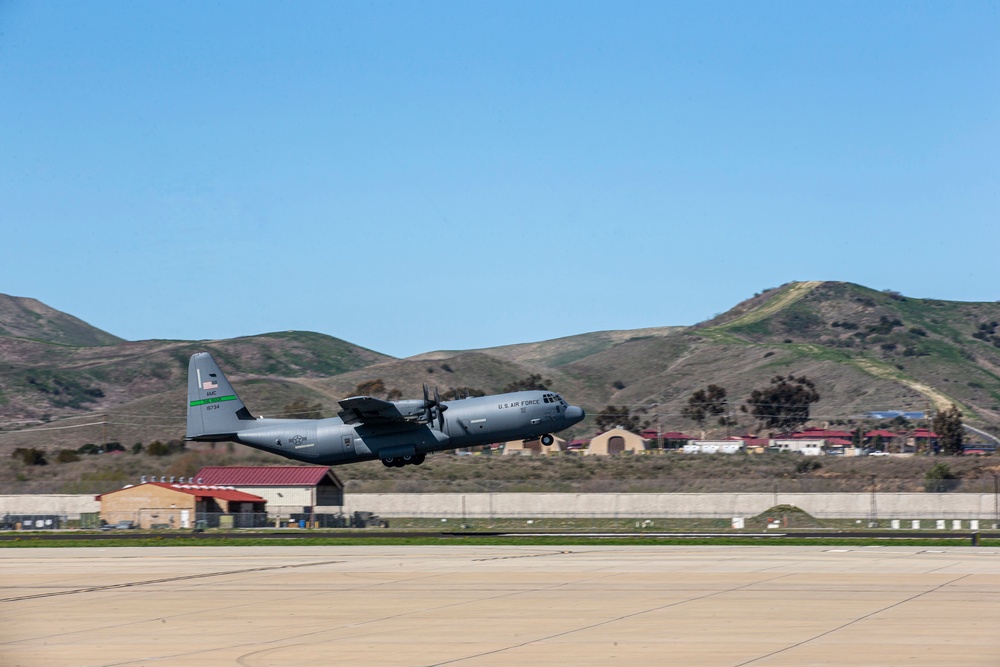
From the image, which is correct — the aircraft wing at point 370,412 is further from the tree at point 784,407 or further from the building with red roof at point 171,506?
the tree at point 784,407

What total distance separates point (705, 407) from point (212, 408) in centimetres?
13363

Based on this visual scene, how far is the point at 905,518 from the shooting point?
7831 centimetres

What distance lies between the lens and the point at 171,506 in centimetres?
7962

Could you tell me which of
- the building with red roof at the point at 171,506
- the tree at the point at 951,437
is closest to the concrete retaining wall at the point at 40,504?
the building with red roof at the point at 171,506

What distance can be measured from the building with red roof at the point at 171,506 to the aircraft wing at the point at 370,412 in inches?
829

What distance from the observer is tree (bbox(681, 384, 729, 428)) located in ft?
614

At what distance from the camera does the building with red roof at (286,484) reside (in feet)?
288

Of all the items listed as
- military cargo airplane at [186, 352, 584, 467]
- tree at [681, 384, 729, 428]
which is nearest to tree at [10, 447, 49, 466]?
military cargo airplane at [186, 352, 584, 467]

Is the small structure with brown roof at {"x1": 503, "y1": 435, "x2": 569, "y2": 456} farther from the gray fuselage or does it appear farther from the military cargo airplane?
the gray fuselage

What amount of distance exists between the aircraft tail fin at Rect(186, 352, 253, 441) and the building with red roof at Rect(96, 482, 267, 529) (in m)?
12.5
